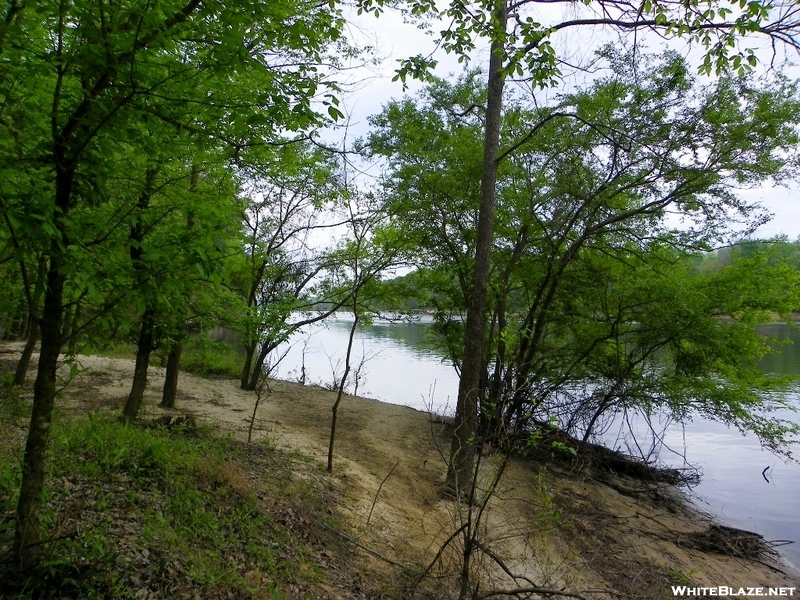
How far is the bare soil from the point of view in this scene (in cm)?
548

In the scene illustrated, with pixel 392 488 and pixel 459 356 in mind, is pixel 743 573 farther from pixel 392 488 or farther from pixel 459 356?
pixel 459 356

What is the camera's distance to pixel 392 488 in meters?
7.95

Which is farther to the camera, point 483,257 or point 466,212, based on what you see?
point 466,212

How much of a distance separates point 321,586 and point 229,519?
40.4 inches

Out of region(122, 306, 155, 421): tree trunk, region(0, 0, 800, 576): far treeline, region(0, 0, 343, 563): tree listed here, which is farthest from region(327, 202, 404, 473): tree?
region(0, 0, 343, 563): tree

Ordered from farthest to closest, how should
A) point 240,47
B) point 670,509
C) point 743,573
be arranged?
point 670,509 → point 743,573 → point 240,47

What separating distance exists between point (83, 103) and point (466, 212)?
850cm

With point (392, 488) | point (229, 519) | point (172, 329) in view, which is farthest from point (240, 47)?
point (392, 488)

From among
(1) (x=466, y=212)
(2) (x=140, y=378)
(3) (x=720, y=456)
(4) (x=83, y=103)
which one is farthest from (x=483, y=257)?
(3) (x=720, y=456)

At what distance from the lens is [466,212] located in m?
10.7

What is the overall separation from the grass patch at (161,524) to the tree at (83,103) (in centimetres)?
44

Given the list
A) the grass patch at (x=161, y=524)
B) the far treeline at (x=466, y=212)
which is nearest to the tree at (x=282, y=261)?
the far treeline at (x=466, y=212)

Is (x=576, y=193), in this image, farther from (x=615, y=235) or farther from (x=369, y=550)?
(x=369, y=550)

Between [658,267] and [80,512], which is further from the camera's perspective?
[658,267]
